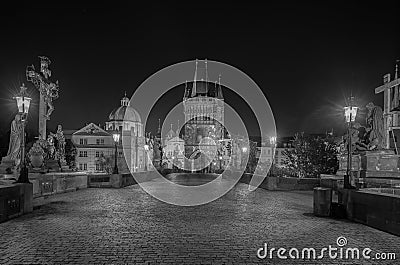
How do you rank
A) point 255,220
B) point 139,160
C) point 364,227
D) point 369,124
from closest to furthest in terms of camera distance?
point 364,227 < point 255,220 < point 369,124 < point 139,160

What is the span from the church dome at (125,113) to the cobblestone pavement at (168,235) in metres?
114

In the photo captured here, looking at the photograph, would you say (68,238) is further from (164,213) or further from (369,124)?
(369,124)

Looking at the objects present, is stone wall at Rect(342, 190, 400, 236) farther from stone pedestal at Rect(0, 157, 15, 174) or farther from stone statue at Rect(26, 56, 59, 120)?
stone statue at Rect(26, 56, 59, 120)

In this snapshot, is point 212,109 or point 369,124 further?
point 212,109

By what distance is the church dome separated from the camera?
130000 mm

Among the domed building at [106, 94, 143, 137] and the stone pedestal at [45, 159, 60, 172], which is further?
the domed building at [106, 94, 143, 137]

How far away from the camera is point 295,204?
19.5 m

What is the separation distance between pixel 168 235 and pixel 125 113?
121423 mm

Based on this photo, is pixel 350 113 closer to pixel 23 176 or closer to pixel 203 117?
pixel 23 176

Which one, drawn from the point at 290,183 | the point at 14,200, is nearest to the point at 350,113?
the point at 290,183

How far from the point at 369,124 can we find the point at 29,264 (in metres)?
22.7

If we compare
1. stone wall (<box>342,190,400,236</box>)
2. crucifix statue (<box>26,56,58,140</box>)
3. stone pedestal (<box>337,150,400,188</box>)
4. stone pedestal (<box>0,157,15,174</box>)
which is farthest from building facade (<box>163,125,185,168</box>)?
stone wall (<box>342,190,400,236</box>)

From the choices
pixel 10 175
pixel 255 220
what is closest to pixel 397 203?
pixel 255 220

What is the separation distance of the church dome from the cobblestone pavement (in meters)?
114
